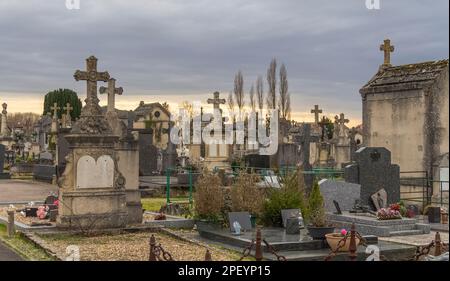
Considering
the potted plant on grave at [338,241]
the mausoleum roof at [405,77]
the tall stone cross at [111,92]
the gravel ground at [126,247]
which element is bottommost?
the gravel ground at [126,247]

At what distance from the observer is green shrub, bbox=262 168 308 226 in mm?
13203

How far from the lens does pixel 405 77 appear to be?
19.2 metres

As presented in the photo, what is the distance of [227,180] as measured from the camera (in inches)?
756

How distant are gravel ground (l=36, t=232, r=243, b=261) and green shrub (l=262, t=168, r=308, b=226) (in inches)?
90.3

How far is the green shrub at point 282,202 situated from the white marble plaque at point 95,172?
3582mm

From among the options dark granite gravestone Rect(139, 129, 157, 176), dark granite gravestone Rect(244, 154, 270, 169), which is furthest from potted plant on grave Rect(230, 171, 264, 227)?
dark granite gravestone Rect(244, 154, 270, 169)

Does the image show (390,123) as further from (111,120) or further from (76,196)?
(76,196)

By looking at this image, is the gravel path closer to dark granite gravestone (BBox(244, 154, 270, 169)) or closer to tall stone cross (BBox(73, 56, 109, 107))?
tall stone cross (BBox(73, 56, 109, 107))

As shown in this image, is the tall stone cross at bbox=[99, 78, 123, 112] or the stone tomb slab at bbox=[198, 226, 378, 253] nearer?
the stone tomb slab at bbox=[198, 226, 378, 253]

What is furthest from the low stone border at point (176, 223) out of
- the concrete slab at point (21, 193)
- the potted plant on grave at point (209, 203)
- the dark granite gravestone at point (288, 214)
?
the concrete slab at point (21, 193)

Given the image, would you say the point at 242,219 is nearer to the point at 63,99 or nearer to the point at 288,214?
the point at 288,214

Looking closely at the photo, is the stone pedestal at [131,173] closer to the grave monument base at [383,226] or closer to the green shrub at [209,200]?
the green shrub at [209,200]

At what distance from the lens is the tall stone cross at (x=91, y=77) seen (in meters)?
13.7
